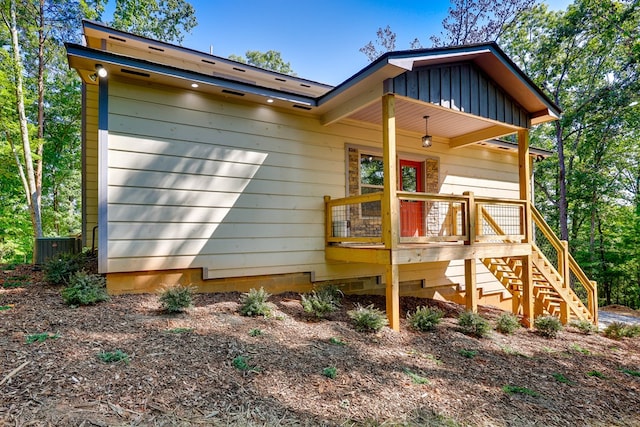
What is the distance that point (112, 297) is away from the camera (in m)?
4.85

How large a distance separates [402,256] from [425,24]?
614 inches

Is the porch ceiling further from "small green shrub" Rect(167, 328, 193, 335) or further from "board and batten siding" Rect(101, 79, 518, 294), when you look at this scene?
"small green shrub" Rect(167, 328, 193, 335)

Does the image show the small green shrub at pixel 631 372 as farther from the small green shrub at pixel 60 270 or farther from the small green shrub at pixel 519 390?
the small green shrub at pixel 60 270

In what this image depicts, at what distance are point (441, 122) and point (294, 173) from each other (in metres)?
3.50

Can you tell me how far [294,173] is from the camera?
21.2 ft

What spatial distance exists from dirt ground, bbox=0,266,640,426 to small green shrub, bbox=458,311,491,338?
23 centimetres

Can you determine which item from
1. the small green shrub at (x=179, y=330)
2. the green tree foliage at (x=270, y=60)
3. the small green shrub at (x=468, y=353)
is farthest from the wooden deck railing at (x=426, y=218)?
the green tree foliage at (x=270, y=60)

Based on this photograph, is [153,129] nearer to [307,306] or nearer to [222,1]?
→ [307,306]

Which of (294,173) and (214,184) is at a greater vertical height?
(294,173)

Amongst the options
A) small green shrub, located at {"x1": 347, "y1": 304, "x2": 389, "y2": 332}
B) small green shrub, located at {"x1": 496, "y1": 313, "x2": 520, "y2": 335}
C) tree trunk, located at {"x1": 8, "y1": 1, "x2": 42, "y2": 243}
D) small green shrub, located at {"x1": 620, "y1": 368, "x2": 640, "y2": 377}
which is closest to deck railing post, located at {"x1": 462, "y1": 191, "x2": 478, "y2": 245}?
small green shrub, located at {"x1": 496, "y1": 313, "x2": 520, "y2": 335}

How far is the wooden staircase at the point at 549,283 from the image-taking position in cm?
723

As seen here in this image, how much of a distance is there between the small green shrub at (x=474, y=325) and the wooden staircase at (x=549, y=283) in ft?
7.91

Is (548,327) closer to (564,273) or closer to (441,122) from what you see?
(564,273)

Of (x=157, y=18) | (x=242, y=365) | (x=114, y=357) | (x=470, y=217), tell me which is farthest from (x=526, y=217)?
(x=157, y=18)
